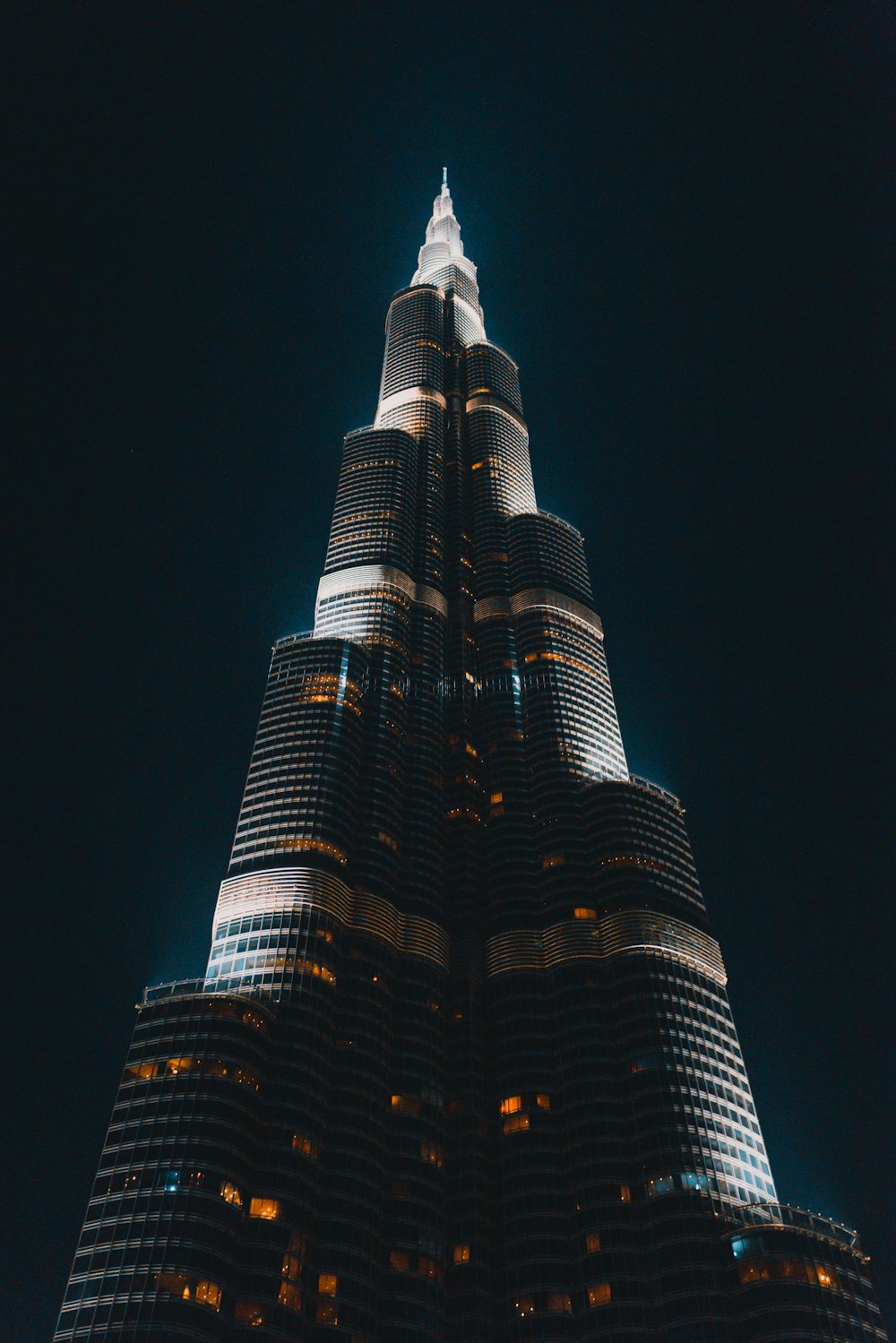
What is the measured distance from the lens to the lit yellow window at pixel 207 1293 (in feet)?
398

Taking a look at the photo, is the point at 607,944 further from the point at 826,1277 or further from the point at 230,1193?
the point at 230,1193

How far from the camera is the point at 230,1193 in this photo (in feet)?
433

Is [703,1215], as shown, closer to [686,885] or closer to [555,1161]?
[555,1161]

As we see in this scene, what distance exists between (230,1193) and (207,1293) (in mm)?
11489

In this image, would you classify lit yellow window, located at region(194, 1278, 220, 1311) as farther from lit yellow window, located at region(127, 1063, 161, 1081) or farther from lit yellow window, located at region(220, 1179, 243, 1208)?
lit yellow window, located at region(127, 1063, 161, 1081)

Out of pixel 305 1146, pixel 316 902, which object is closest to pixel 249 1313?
pixel 305 1146

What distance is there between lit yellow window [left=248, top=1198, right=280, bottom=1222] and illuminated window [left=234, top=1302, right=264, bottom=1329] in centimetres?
1002

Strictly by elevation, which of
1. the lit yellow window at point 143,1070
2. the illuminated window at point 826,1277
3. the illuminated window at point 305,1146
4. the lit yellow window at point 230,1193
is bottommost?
the illuminated window at point 826,1277

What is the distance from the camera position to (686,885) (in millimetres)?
194250

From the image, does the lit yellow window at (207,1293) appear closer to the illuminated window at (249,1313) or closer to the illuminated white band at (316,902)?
the illuminated window at (249,1313)

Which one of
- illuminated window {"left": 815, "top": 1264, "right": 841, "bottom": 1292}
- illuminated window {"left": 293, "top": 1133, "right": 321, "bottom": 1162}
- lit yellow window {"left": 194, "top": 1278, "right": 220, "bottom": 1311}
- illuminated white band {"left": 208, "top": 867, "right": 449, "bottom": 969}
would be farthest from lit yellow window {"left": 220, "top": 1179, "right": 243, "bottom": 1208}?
illuminated window {"left": 815, "top": 1264, "right": 841, "bottom": 1292}

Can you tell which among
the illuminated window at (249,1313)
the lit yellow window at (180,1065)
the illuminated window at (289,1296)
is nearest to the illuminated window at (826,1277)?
the illuminated window at (289,1296)

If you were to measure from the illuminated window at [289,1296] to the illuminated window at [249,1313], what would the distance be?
295cm

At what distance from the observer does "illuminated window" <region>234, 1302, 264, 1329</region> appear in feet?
409
